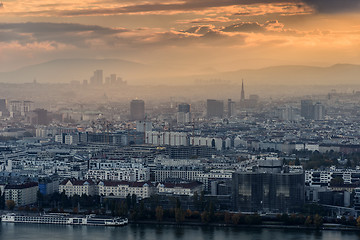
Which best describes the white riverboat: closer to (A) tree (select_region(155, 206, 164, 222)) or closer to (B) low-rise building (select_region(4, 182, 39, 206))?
(A) tree (select_region(155, 206, 164, 222))

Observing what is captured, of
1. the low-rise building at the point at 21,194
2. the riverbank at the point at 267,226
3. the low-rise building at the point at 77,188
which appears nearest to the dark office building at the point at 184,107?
the low-rise building at the point at 77,188

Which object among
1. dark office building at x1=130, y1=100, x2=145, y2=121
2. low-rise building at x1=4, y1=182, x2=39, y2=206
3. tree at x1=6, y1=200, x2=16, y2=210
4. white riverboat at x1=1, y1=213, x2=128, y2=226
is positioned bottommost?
white riverboat at x1=1, y1=213, x2=128, y2=226

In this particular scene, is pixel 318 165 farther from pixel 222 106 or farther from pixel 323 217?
pixel 222 106

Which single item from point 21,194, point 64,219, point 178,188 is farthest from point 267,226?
point 21,194

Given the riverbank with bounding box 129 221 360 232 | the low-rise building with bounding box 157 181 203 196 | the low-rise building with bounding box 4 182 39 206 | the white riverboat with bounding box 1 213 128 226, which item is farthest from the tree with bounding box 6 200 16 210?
the low-rise building with bounding box 157 181 203 196

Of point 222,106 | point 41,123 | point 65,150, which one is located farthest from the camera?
point 222,106

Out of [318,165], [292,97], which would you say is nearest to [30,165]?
[318,165]

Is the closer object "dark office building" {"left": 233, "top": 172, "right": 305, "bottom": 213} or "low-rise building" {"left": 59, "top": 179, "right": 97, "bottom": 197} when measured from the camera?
"dark office building" {"left": 233, "top": 172, "right": 305, "bottom": 213}
